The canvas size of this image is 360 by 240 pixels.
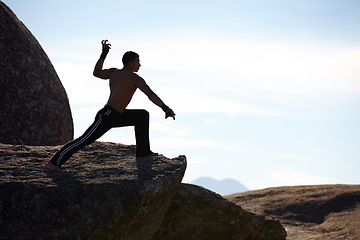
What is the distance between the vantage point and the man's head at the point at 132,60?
7199mm

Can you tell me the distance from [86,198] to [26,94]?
5.76 meters

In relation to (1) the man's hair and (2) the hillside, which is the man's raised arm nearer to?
(1) the man's hair

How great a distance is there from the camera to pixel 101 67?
754cm

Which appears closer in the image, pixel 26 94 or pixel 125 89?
pixel 125 89

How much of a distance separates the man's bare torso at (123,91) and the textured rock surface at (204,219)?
192 cm

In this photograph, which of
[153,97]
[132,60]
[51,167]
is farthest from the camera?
[132,60]

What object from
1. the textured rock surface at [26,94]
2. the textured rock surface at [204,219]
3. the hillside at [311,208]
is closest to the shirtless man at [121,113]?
the textured rock surface at [204,219]

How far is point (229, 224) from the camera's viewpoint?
8.54 meters

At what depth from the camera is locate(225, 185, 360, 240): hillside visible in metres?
11.9

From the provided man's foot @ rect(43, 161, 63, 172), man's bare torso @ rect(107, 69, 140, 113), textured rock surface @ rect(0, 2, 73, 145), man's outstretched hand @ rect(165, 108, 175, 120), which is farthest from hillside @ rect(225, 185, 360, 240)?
man's foot @ rect(43, 161, 63, 172)

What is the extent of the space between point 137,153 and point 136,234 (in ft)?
5.31

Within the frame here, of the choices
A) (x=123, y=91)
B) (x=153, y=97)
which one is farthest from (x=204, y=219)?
(x=123, y=91)

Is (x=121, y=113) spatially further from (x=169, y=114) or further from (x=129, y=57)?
(x=129, y=57)

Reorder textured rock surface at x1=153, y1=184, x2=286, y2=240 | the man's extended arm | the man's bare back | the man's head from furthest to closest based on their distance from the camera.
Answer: textured rock surface at x1=153, y1=184, x2=286, y2=240 → the man's head → the man's bare back → the man's extended arm
